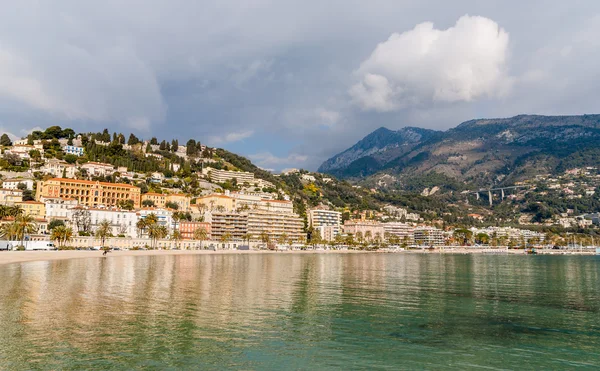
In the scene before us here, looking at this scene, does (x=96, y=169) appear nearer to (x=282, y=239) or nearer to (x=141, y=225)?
(x=141, y=225)

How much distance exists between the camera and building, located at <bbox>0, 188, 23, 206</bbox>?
123406 mm

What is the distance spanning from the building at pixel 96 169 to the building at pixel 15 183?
66.4 feet

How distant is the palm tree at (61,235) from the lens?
100 meters

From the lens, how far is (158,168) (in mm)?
185125

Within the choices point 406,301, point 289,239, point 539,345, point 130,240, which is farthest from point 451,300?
point 289,239

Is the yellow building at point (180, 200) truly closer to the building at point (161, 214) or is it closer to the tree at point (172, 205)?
the tree at point (172, 205)

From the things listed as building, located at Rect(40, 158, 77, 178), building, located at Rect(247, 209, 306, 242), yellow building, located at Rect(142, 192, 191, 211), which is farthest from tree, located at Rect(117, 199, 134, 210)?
building, located at Rect(247, 209, 306, 242)

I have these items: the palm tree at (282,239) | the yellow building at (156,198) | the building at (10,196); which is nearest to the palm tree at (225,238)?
the palm tree at (282,239)

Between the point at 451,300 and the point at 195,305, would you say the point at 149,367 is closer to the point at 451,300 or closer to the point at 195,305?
the point at 195,305

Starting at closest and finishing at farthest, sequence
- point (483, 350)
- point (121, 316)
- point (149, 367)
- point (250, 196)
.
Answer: point (149, 367), point (483, 350), point (121, 316), point (250, 196)

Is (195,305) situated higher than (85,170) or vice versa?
(85,170)

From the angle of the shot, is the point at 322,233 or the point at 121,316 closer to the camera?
the point at 121,316

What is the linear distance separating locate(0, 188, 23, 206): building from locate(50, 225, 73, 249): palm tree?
26.4 metres

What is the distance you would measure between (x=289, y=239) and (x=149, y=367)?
150 m
